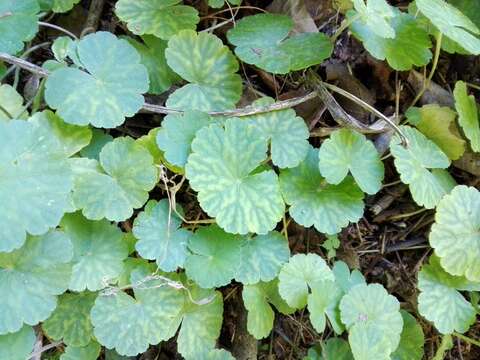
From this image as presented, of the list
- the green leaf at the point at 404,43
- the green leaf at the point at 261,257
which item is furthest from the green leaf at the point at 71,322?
the green leaf at the point at 404,43

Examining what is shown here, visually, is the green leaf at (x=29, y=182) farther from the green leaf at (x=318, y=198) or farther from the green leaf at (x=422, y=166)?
the green leaf at (x=422, y=166)

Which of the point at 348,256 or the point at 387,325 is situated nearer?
the point at 387,325

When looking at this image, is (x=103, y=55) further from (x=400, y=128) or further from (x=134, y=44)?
(x=400, y=128)

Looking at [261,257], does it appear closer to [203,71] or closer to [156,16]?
[203,71]

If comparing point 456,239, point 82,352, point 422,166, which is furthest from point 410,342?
point 82,352

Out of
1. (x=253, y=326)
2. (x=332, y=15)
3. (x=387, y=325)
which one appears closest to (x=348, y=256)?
(x=387, y=325)
